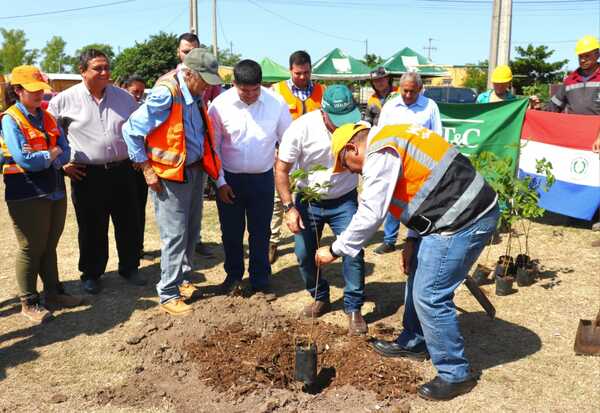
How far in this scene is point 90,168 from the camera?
4.79 m

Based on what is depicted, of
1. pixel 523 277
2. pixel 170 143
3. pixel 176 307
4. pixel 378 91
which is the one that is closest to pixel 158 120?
pixel 170 143

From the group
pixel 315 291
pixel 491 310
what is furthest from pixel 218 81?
pixel 491 310

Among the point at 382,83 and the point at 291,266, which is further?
the point at 382,83

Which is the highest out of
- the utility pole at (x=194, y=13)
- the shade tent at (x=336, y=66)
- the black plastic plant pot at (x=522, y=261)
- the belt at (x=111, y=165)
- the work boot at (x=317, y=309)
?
the utility pole at (x=194, y=13)

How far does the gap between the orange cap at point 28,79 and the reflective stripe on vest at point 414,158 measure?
2.61m

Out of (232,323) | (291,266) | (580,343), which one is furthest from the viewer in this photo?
(291,266)

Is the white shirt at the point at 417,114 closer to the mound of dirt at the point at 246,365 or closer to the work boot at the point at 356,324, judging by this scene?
the work boot at the point at 356,324

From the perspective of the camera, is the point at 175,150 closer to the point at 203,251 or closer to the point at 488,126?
the point at 203,251

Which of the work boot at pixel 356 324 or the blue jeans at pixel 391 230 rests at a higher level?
the blue jeans at pixel 391 230

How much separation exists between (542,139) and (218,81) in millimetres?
5176

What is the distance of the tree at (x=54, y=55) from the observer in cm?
6569

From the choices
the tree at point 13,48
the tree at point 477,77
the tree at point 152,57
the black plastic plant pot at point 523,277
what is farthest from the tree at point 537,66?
the tree at point 13,48

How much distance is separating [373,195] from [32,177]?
2692mm

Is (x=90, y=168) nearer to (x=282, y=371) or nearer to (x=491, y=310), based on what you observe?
(x=282, y=371)
